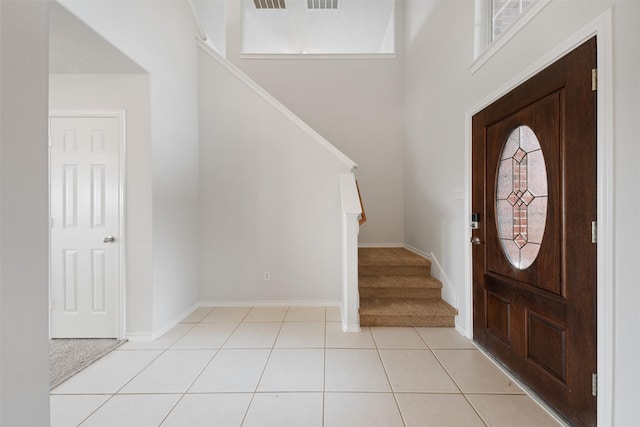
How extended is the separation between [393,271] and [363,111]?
2856 millimetres

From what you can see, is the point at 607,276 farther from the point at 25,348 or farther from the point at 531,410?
the point at 25,348

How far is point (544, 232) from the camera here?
1.69m

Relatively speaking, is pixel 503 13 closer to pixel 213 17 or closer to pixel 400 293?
pixel 400 293

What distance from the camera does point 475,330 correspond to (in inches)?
98.1

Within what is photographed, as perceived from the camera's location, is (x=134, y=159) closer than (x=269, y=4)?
Yes

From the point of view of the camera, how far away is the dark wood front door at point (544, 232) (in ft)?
4.68

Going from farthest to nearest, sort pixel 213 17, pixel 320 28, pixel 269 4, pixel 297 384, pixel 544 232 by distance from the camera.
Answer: pixel 213 17 → pixel 320 28 → pixel 269 4 → pixel 297 384 → pixel 544 232

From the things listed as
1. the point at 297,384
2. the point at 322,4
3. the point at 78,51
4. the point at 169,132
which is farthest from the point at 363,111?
the point at 297,384

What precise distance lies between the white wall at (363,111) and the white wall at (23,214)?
4.03 metres

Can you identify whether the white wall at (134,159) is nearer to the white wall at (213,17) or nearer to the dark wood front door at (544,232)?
the white wall at (213,17)

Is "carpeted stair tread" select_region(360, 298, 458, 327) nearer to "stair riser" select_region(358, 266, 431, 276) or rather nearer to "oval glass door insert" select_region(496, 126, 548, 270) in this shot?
"stair riser" select_region(358, 266, 431, 276)

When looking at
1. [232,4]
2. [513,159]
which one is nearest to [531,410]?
[513,159]

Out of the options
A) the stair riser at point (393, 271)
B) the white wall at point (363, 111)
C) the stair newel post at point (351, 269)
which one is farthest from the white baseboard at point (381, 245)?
the stair newel post at point (351, 269)

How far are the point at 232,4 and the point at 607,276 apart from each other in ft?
19.9
